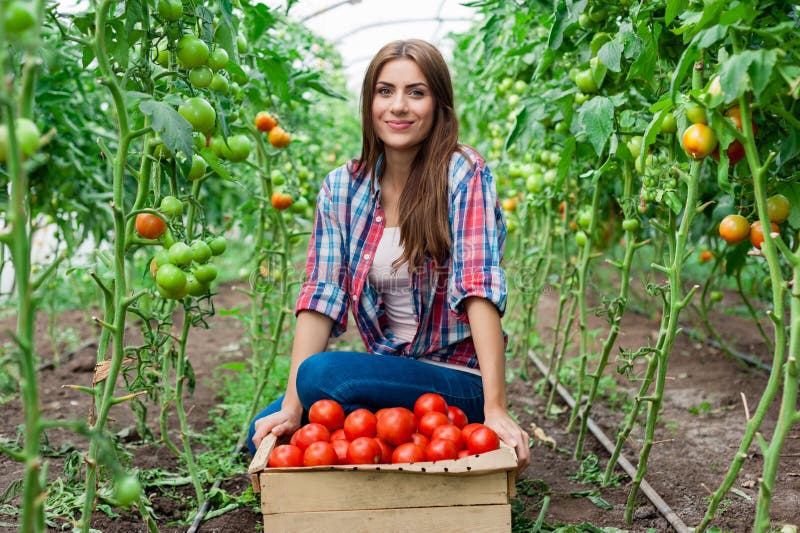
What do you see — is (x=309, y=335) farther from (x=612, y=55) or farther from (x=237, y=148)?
(x=612, y=55)

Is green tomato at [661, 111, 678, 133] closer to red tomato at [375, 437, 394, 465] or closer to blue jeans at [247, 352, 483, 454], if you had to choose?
blue jeans at [247, 352, 483, 454]

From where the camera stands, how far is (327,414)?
183 centimetres

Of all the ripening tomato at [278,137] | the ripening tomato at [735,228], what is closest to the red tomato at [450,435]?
the ripening tomato at [735,228]

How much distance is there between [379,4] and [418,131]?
5.33 meters

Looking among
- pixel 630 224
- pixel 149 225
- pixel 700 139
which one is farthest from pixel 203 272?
pixel 630 224

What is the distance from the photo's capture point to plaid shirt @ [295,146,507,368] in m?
1.98

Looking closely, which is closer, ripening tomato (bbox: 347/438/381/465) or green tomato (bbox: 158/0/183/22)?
green tomato (bbox: 158/0/183/22)

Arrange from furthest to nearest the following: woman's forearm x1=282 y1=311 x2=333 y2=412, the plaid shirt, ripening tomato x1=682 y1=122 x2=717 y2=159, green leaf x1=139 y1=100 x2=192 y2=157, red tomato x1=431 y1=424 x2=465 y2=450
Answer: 1. woman's forearm x1=282 y1=311 x2=333 y2=412
2. the plaid shirt
3. red tomato x1=431 y1=424 x2=465 y2=450
4. ripening tomato x1=682 y1=122 x2=717 y2=159
5. green leaf x1=139 y1=100 x2=192 y2=157

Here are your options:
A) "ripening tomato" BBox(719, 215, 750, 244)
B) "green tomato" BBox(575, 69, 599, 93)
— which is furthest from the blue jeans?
"green tomato" BBox(575, 69, 599, 93)

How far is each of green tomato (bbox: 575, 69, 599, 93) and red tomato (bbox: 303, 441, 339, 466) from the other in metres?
1.22

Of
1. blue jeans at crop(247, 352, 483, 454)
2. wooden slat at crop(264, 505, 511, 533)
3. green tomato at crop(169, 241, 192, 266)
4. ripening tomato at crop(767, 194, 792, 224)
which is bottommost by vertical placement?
wooden slat at crop(264, 505, 511, 533)

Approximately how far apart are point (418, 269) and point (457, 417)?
1.49 ft

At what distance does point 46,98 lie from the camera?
8.80ft

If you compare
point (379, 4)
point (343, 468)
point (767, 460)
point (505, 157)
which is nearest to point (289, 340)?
point (505, 157)
